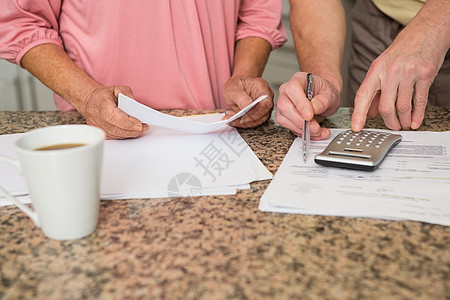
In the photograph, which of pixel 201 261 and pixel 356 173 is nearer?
pixel 201 261

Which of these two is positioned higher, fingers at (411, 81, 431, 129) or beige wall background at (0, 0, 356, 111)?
fingers at (411, 81, 431, 129)

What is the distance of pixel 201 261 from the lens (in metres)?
0.49

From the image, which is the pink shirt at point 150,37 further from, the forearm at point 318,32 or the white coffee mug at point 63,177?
the white coffee mug at point 63,177

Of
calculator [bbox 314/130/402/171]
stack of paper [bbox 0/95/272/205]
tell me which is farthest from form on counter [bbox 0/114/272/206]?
calculator [bbox 314/130/402/171]

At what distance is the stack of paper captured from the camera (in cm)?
67

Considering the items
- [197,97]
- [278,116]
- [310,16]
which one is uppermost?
[310,16]

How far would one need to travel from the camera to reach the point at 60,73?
1084 mm

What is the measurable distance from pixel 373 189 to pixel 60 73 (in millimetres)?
814

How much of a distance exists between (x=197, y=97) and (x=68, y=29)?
413 millimetres

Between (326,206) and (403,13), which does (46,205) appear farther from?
(403,13)

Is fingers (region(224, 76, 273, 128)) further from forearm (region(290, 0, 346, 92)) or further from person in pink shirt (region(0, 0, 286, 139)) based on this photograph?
forearm (region(290, 0, 346, 92))

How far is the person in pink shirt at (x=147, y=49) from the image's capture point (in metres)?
1.07

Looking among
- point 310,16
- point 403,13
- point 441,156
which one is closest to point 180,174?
point 441,156

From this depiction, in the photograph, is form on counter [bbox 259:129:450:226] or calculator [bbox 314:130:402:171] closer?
form on counter [bbox 259:129:450:226]
